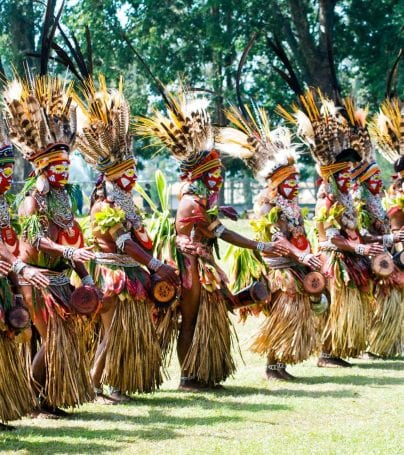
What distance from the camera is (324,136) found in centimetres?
856

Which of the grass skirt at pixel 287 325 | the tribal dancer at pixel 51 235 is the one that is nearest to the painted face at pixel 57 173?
the tribal dancer at pixel 51 235

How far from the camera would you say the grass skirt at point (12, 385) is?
573 cm

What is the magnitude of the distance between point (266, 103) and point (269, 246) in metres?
19.4

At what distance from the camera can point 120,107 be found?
716cm

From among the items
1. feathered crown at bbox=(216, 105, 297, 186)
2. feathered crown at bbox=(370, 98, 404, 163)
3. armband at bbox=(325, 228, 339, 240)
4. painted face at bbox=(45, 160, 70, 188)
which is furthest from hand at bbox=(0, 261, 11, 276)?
feathered crown at bbox=(370, 98, 404, 163)

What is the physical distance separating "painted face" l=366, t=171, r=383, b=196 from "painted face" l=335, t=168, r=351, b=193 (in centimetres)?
63

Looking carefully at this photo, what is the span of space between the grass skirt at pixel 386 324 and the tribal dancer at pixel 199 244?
2.07 metres

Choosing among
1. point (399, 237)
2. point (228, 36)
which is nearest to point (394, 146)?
point (399, 237)

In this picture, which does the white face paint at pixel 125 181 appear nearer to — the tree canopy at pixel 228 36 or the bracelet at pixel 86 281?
the bracelet at pixel 86 281

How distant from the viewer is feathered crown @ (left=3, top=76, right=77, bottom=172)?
648 cm

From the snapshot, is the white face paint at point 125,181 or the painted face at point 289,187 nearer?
the white face paint at point 125,181

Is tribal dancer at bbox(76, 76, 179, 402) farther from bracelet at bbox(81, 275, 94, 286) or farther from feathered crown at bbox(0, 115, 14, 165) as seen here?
feathered crown at bbox(0, 115, 14, 165)

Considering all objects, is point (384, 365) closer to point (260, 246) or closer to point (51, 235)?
point (260, 246)

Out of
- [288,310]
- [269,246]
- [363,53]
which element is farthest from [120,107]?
[363,53]
